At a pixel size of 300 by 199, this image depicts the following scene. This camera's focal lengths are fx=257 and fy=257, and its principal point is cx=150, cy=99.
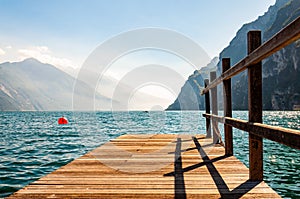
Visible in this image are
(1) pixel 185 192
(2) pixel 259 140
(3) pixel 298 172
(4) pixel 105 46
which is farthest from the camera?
(4) pixel 105 46

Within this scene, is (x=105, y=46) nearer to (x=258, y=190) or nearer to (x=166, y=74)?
(x=166, y=74)

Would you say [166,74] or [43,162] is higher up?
[166,74]

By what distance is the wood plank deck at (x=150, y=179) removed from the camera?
2852 mm

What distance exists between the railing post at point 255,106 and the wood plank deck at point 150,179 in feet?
0.63

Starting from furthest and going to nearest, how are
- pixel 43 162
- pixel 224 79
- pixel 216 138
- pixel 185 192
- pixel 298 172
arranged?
pixel 43 162, pixel 298 172, pixel 216 138, pixel 224 79, pixel 185 192

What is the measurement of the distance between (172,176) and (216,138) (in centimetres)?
340

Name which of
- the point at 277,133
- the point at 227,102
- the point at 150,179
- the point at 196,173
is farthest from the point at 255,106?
the point at 150,179

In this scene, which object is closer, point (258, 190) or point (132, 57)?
point (258, 190)

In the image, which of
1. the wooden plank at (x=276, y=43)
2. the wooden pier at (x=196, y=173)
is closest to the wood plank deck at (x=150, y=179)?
the wooden pier at (x=196, y=173)

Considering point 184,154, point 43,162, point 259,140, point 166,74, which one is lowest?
point 43,162

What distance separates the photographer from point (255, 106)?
3.26 meters

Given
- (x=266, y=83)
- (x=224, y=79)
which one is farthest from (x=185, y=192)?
(x=266, y=83)

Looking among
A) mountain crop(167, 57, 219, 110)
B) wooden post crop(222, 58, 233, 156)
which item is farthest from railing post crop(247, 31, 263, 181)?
mountain crop(167, 57, 219, 110)

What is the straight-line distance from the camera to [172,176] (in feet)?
11.8
